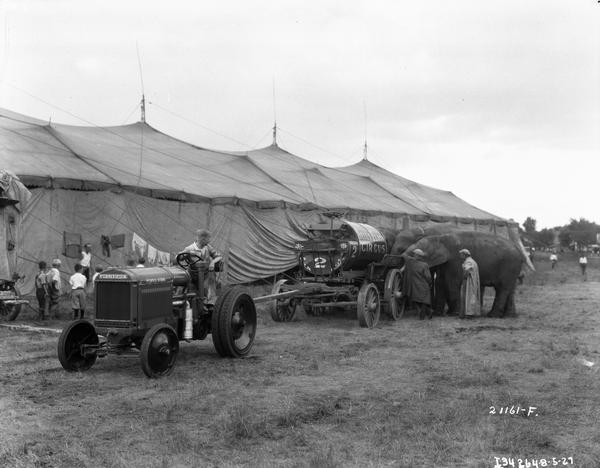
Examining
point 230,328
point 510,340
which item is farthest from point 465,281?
point 230,328

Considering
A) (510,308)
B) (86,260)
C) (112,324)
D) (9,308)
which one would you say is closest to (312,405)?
(112,324)

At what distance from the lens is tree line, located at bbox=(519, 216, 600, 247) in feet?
319

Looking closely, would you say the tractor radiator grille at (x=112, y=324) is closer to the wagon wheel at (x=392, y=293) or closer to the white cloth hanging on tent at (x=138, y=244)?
the wagon wheel at (x=392, y=293)

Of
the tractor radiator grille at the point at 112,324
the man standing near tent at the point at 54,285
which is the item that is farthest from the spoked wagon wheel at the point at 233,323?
the man standing near tent at the point at 54,285

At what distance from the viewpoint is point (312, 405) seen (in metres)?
6.67

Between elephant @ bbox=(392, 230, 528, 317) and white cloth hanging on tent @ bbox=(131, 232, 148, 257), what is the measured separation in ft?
21.6

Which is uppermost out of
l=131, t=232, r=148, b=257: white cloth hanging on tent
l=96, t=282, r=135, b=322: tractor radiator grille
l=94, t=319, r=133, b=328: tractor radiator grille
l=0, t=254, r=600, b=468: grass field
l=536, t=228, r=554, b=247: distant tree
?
l=536, t=228, r=554, b=247: distant tree

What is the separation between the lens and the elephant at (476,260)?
50.7 ft

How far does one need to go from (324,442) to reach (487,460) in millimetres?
1270

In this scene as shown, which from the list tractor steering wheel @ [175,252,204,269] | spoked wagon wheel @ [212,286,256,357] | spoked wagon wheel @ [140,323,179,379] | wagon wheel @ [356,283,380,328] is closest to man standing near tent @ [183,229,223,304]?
tractor steering wheel @ [175,252,204,269]

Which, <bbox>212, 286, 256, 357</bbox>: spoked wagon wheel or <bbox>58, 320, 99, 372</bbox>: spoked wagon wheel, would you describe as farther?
<bbox>212, 286, 256, 357</bbox>: spoked wagon wheel

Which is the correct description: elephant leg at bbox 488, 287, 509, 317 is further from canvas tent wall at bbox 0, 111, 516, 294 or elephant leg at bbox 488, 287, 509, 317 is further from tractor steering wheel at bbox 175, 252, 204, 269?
tractor steering wheel at bbox 175, 252, 204, 269

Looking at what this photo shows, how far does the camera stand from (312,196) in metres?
23.4

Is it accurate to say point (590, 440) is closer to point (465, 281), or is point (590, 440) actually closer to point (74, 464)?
point (74, 464)
